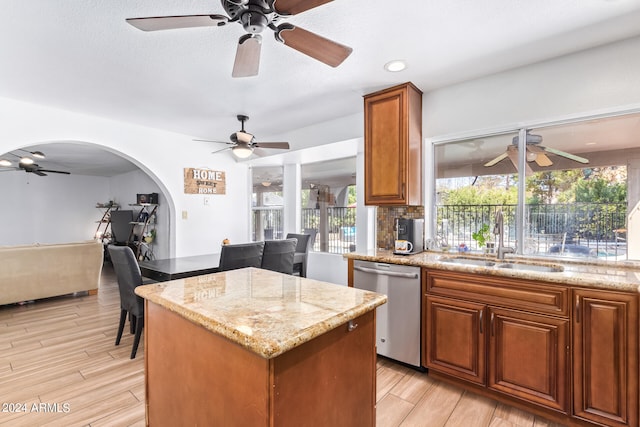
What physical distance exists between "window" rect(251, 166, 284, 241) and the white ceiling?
7.31ft

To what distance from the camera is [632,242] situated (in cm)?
207

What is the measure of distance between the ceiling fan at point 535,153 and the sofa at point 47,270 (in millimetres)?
5548

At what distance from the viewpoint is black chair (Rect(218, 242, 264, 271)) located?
2.81m

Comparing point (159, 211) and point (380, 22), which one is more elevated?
point (380, 22)

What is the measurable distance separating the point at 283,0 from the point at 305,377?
1546 millimetres

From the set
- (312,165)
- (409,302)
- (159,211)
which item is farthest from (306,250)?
(159,211)

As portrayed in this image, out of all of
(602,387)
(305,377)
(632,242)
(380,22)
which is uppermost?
(380,22)

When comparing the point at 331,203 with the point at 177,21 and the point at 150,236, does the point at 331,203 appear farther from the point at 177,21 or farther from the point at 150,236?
the point at 150,236

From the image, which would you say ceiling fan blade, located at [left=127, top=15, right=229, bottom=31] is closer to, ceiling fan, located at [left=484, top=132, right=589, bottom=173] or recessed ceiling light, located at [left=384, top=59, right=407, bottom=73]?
recessed ceiling light, located at [left=384, top=59, right=407, bottom=73]

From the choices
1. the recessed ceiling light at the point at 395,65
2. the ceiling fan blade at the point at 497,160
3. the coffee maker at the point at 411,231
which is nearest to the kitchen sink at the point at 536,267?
the coffee maker at the point at 411,231

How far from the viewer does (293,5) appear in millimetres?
1373

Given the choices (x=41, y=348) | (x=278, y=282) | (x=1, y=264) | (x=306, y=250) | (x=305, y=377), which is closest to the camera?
(x=305, y=377)

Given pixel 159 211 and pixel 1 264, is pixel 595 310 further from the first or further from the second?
pixel 159 211

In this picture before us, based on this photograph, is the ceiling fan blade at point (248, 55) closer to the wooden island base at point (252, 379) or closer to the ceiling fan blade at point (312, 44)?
the ceiling fan blade at point (312, 44)
